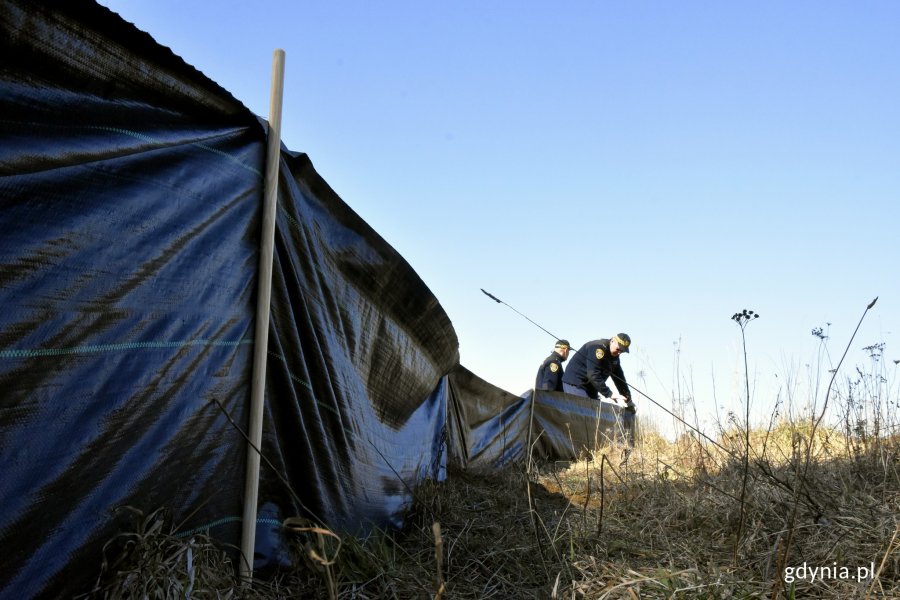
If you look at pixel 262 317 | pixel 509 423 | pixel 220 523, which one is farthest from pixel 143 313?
pixel 509 423

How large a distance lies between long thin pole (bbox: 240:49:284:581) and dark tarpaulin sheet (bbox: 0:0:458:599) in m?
0.04

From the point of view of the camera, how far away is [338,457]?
8.59 ft

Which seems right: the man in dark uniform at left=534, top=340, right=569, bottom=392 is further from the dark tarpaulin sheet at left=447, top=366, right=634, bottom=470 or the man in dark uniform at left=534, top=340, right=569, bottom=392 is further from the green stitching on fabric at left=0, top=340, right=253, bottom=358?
the green stitching on fabric at left=0, top=340, right=253, bottom=358

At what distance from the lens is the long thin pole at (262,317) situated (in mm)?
2133

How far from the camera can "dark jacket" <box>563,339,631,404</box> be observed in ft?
28.7

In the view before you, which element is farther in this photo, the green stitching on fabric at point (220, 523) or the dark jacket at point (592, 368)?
the dark jacket at point (592, 368)

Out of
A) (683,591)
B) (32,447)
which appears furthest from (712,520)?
(32,447)

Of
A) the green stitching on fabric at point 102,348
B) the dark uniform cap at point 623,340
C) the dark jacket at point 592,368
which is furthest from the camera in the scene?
the dark uniform cap at point 623,340

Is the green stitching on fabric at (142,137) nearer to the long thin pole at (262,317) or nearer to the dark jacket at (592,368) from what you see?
the long thin pole at (262,317)

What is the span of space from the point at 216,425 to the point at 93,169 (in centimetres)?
79

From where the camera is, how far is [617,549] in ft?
8.80

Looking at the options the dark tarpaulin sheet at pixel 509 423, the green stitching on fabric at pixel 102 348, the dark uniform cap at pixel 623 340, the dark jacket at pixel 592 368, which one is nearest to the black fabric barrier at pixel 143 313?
the green stitching on fabric at pixel 102 348

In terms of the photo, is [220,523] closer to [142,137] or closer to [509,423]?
[142,137]

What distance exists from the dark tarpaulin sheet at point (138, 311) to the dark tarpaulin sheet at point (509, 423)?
7.10 ft
